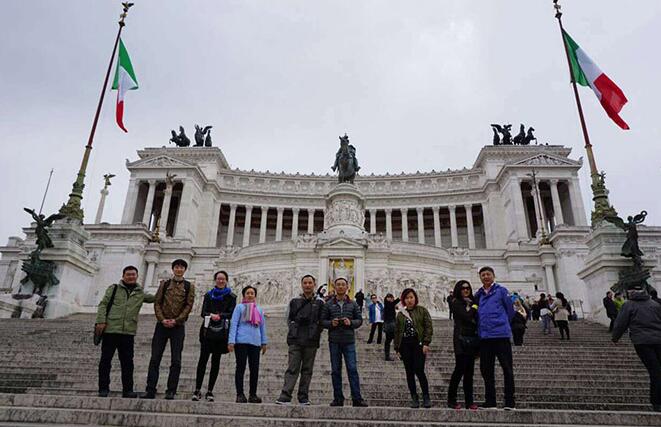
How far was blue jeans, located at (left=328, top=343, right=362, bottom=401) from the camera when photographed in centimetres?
621

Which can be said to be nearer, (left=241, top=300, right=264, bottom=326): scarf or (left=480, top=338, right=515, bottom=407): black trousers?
(left=480, top=338, right=515, bottom=407): black trousers

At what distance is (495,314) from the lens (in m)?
6.00

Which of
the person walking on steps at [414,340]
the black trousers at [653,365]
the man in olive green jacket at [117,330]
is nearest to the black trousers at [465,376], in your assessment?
the person walking on steps at [414,340]

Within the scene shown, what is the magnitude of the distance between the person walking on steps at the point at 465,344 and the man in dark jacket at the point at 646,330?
229 cm

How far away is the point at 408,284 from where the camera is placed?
2545cm

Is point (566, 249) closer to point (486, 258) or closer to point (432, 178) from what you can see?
point (486, 258)

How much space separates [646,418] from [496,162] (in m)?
55.2

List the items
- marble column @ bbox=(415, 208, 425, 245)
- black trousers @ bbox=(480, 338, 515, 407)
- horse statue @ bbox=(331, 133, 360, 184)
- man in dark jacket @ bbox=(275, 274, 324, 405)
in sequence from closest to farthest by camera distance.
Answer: black trousers @ bbox=(480, 338, 515, 407) → man in dark jacket @ bbox=(275, 274, 324, 405) → horse statue @ bbox=(331, 133, 360, 184) → marble column @ bbox=(415, 208, 425, 245)

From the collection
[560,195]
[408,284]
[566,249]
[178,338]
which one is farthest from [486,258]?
[178,338]

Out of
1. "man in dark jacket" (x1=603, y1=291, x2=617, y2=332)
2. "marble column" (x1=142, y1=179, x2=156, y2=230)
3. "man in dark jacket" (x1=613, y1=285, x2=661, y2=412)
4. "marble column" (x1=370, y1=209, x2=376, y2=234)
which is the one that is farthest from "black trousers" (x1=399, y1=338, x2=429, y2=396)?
"marble column" (x1=142, y1=179, x2=156, y2=230)

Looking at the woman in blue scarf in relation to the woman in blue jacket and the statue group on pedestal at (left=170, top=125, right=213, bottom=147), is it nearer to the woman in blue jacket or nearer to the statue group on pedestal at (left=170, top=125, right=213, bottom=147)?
the woman in blue jacket

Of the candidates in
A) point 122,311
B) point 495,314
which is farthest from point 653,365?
point 122,311

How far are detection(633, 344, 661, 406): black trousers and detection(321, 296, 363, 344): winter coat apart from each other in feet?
13.8

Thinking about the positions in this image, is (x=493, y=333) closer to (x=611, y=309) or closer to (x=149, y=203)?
(x=611, y=309)
